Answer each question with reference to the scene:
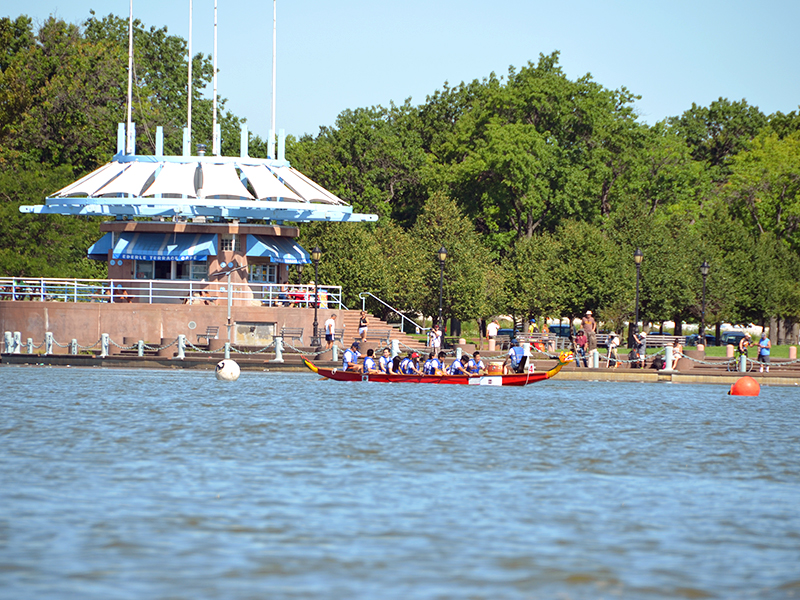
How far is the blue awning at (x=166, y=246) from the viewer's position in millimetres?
50688

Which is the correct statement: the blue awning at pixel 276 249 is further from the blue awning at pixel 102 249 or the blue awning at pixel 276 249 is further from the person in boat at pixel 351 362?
the person in boat at pixel 351 362

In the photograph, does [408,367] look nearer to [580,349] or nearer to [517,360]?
[517,360]

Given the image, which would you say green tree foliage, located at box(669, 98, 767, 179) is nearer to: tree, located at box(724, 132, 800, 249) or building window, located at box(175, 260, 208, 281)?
tree, located at box(724, 132, 800, 249)

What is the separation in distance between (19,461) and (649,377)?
28.4 m

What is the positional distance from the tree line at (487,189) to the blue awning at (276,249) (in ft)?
24.1

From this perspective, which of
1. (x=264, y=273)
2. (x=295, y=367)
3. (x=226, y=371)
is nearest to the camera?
(x=226, y=371)

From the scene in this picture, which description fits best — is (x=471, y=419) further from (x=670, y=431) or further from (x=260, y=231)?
(x=260, y=231)

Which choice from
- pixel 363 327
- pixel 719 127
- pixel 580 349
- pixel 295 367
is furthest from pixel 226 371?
pixel 719 127

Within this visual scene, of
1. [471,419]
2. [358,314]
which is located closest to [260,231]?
[358,314]

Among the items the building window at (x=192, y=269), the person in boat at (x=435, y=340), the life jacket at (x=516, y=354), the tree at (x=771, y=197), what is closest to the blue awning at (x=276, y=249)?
the building window at (x=192, y=269)

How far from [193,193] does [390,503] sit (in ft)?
125

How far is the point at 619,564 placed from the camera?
39.8 feet

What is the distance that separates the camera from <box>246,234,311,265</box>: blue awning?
51750mm

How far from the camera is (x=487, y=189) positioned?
80750 mm
